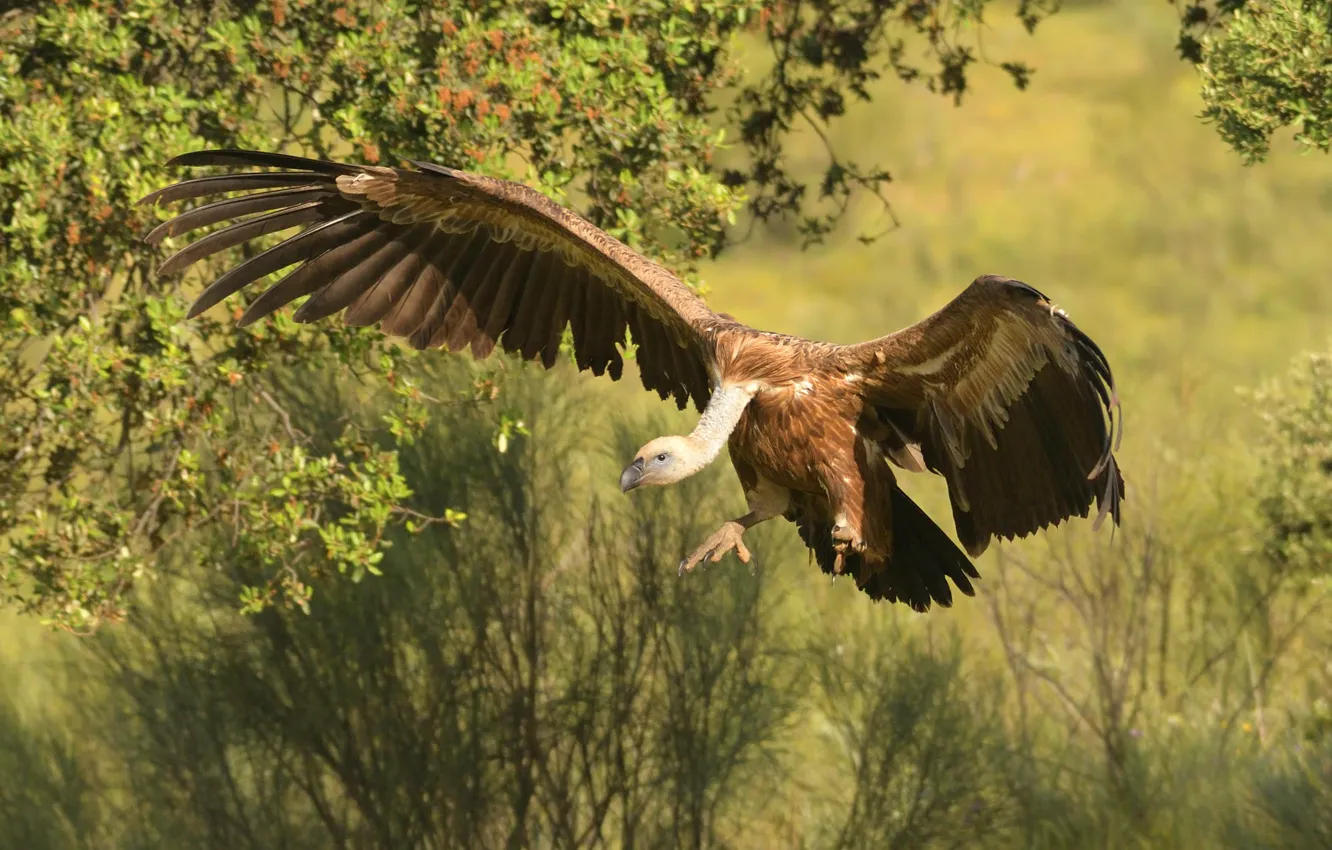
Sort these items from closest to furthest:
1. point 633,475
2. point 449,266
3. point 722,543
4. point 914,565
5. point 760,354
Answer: point 633,475, point 722,543, point 760,354, point 914,565, point 449,266

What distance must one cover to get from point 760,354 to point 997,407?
0.93m

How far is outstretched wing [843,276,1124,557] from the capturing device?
21.0 ft

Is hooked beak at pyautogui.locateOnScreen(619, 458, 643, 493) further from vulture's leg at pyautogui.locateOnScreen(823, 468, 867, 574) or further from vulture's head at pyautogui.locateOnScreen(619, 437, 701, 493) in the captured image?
vulture's leg at pyautogui.locateOnScreen(823, 468, 867, 574)

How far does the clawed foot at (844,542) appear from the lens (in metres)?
7.07

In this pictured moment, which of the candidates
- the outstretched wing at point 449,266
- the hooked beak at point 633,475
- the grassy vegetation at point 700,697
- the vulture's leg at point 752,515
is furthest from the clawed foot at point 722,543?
the grassy vegetation at point 700,697

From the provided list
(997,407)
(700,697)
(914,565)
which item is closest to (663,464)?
(997,407)

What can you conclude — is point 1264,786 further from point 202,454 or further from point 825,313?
point 825,313

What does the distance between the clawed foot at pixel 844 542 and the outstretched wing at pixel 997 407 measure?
47 cm

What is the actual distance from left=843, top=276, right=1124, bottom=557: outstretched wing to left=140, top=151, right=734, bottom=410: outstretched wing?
0.84 meters

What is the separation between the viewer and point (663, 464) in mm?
6648

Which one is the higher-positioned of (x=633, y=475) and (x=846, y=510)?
(x=846, y=510)

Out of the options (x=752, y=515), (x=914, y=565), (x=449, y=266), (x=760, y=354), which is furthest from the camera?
(x=449, y=266)

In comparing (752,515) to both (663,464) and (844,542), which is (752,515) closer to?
(844,542)

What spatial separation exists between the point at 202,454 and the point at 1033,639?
10048 millimetres
